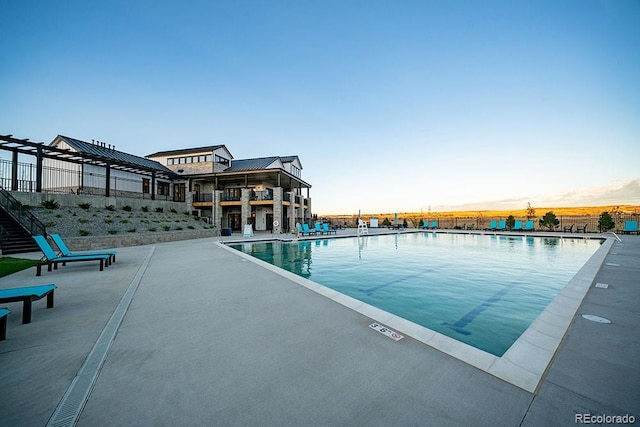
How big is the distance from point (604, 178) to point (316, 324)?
33459 mm

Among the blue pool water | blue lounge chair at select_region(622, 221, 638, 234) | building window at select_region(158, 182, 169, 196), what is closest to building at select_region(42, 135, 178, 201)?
building window at select_region(158, 182, 169, 196)

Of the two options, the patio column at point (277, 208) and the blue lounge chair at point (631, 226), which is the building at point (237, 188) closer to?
the patio column at point (277, 208)

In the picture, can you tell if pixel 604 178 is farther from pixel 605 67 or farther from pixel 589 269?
pixel 589 269

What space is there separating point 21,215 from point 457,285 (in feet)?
70.6

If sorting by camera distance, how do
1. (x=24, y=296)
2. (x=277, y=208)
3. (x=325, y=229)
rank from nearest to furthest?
(x=24, y=296) → (x=277, y=208) → (x=325, y=229)

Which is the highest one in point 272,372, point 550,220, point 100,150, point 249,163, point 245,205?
point 249,163

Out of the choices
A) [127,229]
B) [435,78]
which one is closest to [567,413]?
[127,229]

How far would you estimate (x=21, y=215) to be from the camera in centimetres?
1327

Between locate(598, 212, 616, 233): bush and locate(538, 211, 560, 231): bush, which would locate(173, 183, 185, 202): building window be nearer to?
locate(538, 211, 560, 231): bush

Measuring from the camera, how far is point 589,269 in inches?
287

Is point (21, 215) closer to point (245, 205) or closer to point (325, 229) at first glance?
point (245, 205)

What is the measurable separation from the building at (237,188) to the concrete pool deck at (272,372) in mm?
20627

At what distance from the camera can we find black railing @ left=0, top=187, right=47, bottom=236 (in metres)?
12.8

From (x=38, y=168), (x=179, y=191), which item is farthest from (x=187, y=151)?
(x=38, y=168)
